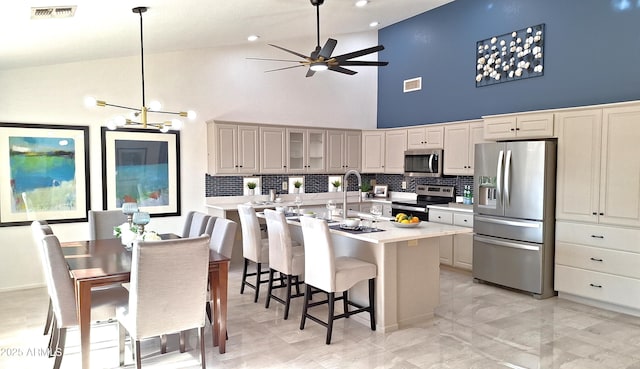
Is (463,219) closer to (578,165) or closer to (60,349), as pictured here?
(578,165)

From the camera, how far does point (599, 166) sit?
4.54 m

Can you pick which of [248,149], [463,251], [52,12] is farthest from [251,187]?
[52,12]

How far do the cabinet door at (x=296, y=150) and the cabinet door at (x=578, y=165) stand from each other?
3.67 meters

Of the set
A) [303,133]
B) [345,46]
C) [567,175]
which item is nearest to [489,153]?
[567,175]

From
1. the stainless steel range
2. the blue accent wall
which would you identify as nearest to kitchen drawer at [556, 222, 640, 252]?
the blue accent wall

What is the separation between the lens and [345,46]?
7.61 meters

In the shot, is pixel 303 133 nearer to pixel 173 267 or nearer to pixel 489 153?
pixel 489 153

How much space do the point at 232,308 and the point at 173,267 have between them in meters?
1.87

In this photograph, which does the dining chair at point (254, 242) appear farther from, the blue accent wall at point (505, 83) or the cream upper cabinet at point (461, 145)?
the blue accent wall at point (505, 83)

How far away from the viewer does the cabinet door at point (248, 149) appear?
6.48 meters

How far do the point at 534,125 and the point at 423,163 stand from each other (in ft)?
6.54

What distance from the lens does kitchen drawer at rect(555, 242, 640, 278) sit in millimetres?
4332

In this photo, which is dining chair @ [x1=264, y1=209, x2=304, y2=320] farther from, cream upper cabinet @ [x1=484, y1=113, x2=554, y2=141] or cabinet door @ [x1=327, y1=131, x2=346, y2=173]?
cabinet door @ [x1=327, y1=131, x2=346, y2=173]

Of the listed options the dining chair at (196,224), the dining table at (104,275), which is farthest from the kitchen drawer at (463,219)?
the dining table at (104,275)
